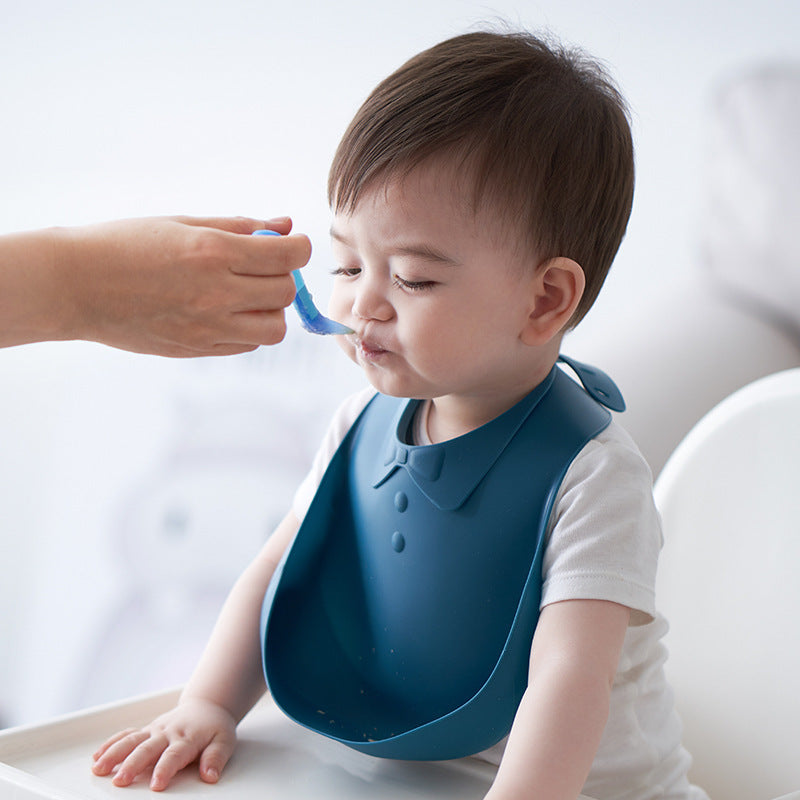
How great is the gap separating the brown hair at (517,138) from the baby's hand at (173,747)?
36cm

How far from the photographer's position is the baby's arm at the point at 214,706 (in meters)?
0.60

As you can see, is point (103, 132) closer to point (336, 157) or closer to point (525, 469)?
point (336, 157)

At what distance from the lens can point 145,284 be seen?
1.81ft

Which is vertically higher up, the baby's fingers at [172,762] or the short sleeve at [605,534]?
the short sleeve at [605,534]

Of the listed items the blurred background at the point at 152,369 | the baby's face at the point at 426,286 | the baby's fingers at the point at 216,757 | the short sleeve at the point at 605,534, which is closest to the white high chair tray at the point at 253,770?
the baby's fingers at the point at 216,757

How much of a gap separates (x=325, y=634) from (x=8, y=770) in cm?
23

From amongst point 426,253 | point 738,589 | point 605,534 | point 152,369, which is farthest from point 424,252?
point 152,369

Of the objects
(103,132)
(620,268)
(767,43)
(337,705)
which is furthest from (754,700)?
(103,132)

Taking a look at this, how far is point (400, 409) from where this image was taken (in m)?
0.73

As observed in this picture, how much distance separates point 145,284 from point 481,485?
10.1 inches

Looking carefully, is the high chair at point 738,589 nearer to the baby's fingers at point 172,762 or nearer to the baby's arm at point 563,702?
Answer: the baby's arm at point 563,702

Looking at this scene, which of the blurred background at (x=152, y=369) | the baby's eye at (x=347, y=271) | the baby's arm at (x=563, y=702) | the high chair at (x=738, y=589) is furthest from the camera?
the blurred background at (x=152, y=369)

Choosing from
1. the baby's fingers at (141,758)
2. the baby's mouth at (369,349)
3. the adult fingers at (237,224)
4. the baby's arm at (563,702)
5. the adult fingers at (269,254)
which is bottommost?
the baby's fingers at (141,758)

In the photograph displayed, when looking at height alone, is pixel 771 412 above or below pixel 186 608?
above
